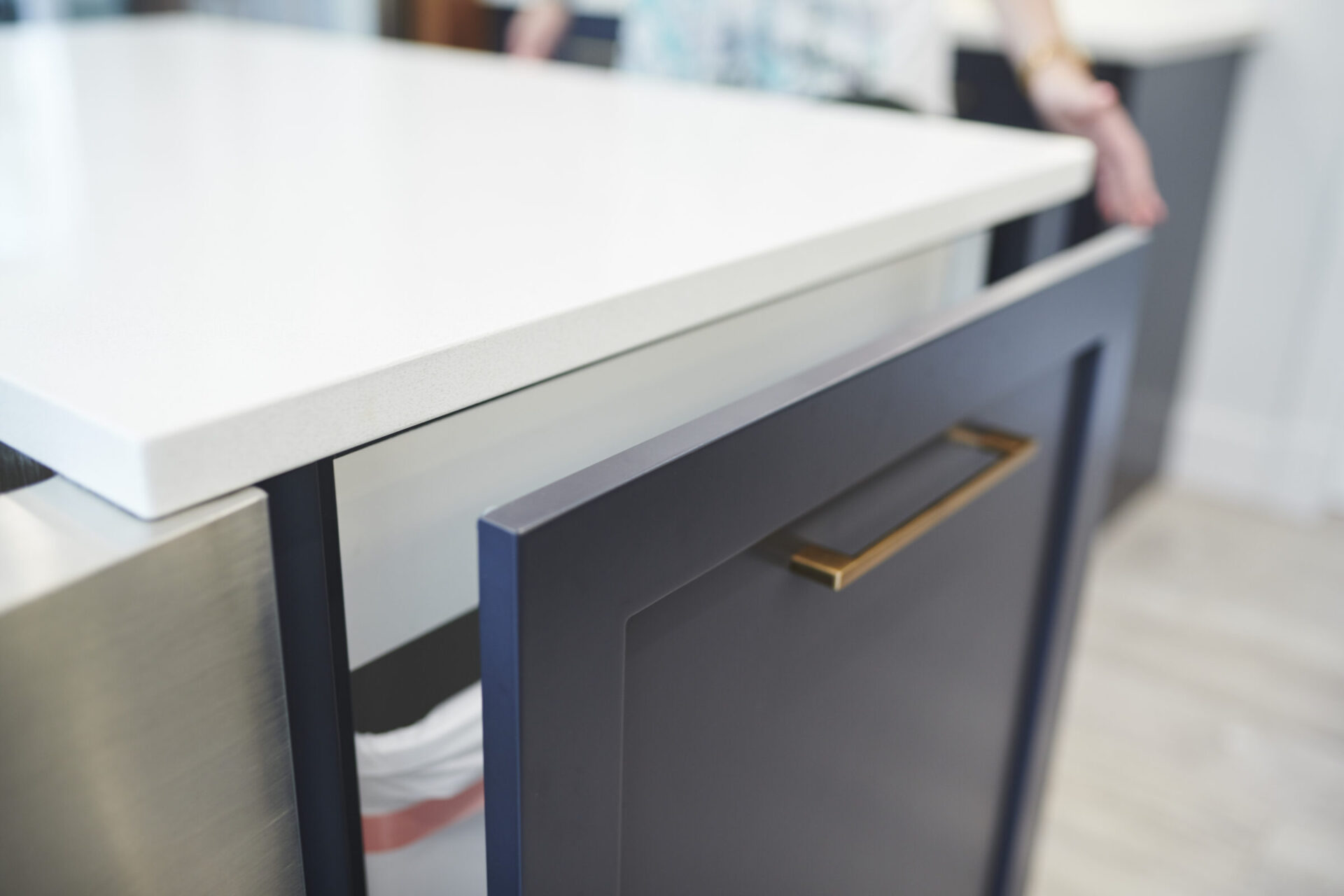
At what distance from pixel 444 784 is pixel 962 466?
0.29 meters

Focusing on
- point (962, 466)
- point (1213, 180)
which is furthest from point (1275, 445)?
point (962, 466)

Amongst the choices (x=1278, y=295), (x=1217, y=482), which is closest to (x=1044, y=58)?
(x=1278, y=295)

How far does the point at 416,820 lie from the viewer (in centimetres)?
51

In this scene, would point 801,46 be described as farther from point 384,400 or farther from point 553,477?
point 384,400

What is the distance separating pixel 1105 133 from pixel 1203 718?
0.81 metres

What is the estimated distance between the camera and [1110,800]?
4.01 ft

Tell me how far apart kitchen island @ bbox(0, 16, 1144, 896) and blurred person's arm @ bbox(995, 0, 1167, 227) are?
0.48 feet

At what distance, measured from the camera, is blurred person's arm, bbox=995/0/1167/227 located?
0.85m

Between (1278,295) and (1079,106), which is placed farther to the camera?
(1278,295)

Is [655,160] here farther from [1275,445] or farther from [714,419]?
[1275,445]

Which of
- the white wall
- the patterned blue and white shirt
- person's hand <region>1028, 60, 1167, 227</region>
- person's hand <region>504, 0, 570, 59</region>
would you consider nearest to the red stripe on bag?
person's hand <region>1028, 60, 1167, 227</region>

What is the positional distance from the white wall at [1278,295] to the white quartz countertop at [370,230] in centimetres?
125

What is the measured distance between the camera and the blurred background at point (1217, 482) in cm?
119

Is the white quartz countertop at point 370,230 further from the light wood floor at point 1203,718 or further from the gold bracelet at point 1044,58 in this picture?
the light wood floor at point 1203,718
